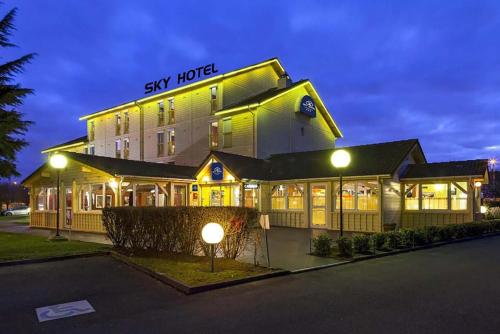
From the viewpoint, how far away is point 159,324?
577 cm

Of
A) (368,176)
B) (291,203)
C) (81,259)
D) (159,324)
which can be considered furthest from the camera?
(291,203)

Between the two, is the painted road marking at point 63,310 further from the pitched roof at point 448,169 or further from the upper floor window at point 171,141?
the upper floor window at point 171,141

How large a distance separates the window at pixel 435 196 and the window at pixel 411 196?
0.33 m

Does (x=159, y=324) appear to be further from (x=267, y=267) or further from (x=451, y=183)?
(x=451, y=183)

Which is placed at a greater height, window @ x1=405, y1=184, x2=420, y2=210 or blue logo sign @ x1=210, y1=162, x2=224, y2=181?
blue logo sign @ x1=210, y1=162, x2=224, y2=181

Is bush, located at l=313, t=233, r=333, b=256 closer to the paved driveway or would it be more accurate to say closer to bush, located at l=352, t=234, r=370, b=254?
bush, located at l=352, t=234, r=370, b=254

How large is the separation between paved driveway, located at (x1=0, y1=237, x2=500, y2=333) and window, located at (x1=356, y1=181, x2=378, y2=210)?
8827mm

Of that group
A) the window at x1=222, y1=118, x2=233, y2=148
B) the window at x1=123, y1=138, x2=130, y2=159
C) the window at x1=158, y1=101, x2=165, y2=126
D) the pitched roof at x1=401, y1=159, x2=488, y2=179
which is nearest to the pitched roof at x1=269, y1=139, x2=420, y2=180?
the pitched roof at x1=401, y1=159, x2=488, y2=179

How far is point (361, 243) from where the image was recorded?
481 inches

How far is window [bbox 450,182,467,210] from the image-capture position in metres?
19.1

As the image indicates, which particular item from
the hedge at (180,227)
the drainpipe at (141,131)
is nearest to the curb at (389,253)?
the hedge at (180,227)

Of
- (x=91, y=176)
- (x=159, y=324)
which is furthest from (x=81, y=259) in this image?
(x=91, y=176)

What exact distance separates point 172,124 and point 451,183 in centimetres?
2022

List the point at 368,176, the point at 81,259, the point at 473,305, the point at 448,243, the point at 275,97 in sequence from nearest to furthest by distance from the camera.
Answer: the point at 473,305 → the point at 81,259 → the point at 448,243 → the point at 368,176 → the point at 275,97
